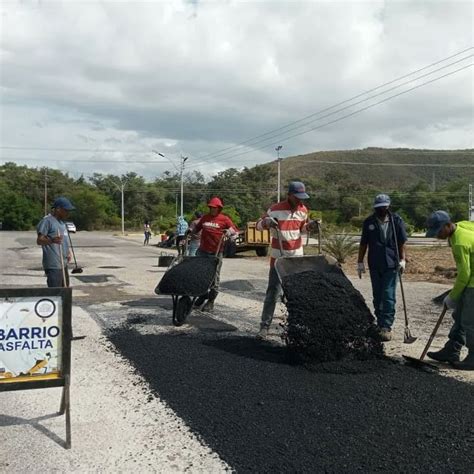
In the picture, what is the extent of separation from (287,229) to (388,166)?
13091cm

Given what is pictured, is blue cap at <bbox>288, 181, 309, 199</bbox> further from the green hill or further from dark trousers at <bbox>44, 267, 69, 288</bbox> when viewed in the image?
the green hill

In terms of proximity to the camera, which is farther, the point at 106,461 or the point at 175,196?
the point at 175,196

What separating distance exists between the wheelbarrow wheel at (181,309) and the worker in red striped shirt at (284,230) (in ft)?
3.95

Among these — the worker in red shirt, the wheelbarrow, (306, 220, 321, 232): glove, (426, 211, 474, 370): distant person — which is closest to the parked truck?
the worker in red shirt

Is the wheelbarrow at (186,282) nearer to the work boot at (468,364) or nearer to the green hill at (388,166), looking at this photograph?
the work boot at (468,364)

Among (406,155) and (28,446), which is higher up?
(406,155)

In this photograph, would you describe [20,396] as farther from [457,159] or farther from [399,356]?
[457,159]

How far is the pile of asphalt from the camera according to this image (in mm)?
7352

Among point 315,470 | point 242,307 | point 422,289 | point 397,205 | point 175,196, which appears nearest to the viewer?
point 315,470

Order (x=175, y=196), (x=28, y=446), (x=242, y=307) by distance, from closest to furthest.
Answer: (x=28, y=446)
(x=242, y=307)
(x=175, y=196)

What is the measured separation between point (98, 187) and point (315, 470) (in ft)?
350

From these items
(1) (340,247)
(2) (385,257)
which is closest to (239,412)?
(2) (385,257)

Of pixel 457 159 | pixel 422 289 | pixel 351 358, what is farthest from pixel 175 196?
pixel 351 358

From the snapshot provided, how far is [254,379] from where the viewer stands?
5.15 metres
